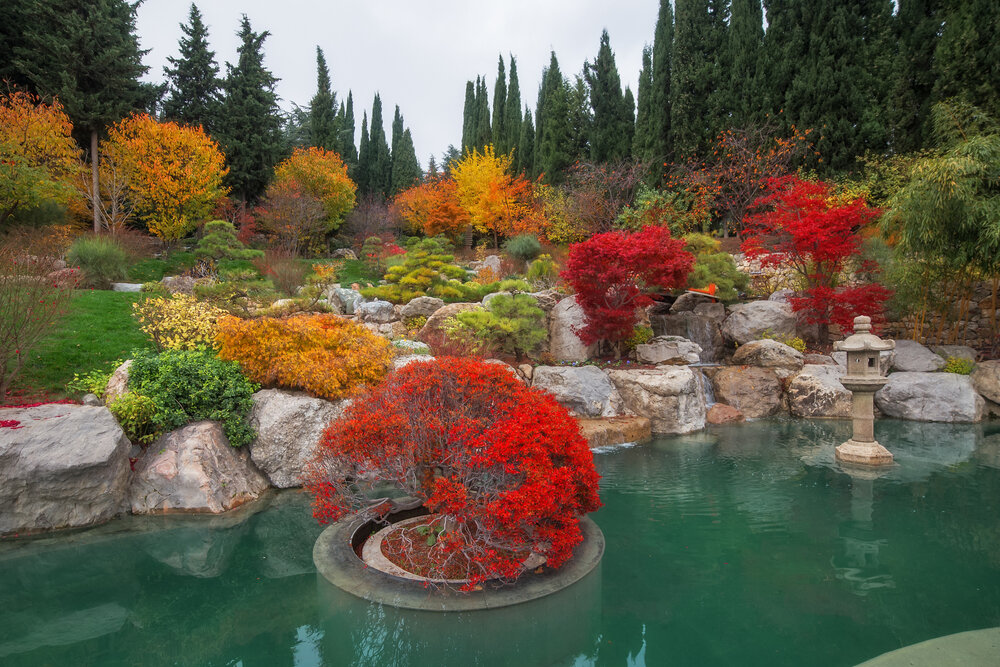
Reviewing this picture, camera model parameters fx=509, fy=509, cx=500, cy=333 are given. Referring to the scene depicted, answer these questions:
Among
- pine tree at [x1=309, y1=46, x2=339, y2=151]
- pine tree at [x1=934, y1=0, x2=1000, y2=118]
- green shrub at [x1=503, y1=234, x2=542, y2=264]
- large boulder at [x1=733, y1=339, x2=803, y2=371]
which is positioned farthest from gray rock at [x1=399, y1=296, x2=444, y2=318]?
pine tree at [x1=309, y1=46, x2=339, y2=151]

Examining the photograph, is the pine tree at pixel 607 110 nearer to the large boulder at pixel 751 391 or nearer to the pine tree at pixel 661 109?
the pine tree at pixel 661 109

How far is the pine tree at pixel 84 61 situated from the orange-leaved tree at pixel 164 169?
2.30 feet

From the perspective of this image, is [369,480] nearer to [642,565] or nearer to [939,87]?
[642,565]

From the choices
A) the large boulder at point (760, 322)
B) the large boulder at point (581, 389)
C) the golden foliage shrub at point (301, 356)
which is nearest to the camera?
the golden foliage shrub at point (301, 356)

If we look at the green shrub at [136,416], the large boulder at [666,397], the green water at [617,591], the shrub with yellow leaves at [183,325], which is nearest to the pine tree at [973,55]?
the large boulder at [666,397]

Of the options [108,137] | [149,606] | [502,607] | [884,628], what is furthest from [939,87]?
[108,137]

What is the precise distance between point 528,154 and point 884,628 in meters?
28.4

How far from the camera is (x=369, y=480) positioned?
170 inches

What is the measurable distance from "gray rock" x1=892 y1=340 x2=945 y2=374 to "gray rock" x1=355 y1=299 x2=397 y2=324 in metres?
10.5

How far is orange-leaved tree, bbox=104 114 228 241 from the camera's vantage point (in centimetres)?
1720

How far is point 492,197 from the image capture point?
76.2 feet

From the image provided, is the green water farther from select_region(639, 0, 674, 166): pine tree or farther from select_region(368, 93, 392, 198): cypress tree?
select_region(368, 93, 392, 198): cypress tree

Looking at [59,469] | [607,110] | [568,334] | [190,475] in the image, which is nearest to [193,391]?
[190,475]

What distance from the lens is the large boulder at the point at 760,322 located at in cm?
A: 1137
